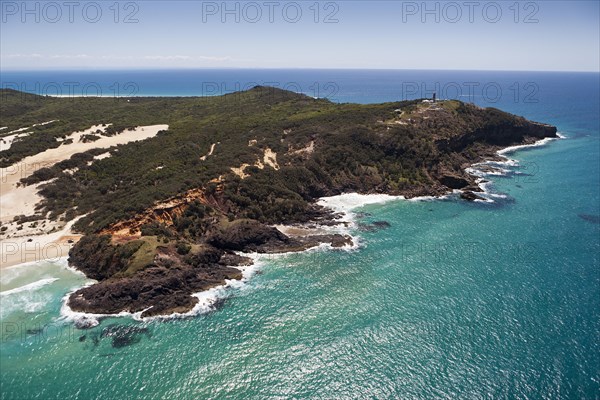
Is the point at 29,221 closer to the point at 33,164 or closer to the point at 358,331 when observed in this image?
the point at 33,164

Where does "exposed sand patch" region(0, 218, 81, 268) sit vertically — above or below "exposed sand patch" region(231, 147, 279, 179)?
below

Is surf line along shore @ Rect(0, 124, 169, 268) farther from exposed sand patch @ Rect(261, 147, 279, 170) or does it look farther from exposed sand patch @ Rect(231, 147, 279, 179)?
exposed sand patch @ Rect(261, 147, 279, 170)

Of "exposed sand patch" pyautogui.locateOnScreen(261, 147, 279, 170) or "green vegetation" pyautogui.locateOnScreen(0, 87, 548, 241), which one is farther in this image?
"exposed sand patch" pyautogui.locateOnScreen(261, 147, 279, 170)

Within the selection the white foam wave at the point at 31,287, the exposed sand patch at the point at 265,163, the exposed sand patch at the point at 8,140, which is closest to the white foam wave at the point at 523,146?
the exposed sand patch at the point at 265,163

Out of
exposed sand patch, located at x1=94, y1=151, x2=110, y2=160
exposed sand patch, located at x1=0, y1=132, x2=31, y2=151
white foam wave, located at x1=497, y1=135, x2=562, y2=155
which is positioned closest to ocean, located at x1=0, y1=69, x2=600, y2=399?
exposed sand patch, located at x1=94, y1=151, x2=110, y2=160

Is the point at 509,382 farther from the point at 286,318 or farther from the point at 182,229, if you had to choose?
the point at 182,229

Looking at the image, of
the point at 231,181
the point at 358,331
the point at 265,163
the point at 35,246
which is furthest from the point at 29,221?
the point at 358,331

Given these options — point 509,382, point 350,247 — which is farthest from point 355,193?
point 509,382
